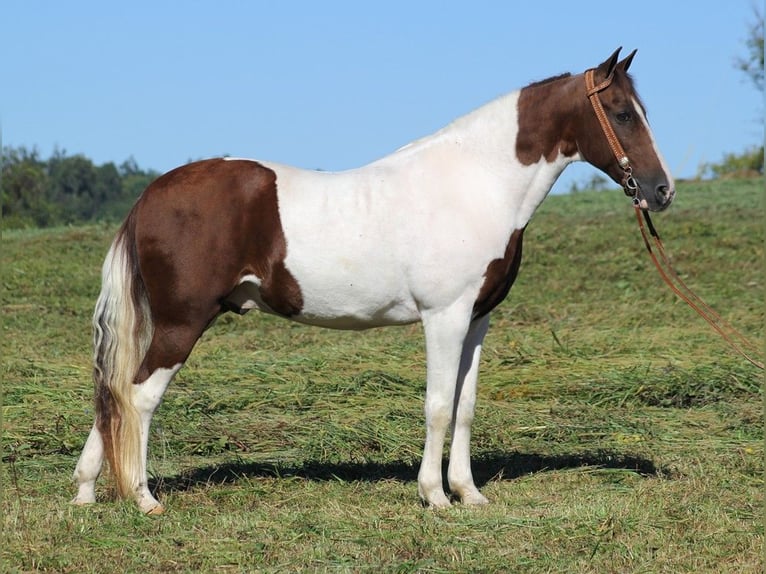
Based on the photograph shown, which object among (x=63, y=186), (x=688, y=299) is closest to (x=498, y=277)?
(x=688, y=299)

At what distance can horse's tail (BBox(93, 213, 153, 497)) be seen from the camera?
552 cm

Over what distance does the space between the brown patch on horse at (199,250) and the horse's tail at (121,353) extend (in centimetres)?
8

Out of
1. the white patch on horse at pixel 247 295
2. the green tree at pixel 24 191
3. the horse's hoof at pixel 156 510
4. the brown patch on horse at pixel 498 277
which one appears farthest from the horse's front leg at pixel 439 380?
the green tree at pixel 24 191

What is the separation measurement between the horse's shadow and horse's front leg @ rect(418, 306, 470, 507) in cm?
62

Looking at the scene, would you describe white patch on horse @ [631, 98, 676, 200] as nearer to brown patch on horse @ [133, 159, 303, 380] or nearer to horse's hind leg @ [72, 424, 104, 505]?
brown patch on horse @ [133, 159, 303, 380]

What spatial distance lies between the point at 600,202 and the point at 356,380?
36.4 ft

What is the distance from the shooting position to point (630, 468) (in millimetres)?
6473

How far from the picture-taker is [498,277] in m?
5.55

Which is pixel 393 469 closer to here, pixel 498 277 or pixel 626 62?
pixel 498 277

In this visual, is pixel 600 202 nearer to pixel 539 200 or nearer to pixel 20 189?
pixel 539 200

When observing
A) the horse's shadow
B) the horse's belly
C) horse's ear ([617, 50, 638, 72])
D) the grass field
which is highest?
horse's ear ([617, 50, 638, 72])

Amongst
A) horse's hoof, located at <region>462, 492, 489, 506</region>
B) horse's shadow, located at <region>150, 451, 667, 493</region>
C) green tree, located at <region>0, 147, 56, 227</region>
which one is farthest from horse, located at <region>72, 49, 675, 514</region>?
green tree, located at <region>0, 147, 56, 227</region>

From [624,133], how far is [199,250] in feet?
7.41

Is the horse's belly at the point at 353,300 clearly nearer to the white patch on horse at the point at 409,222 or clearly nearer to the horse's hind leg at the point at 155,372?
the white patch on horse at the point at 409,222
